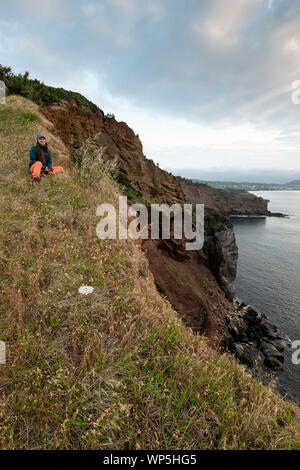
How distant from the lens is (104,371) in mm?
2188

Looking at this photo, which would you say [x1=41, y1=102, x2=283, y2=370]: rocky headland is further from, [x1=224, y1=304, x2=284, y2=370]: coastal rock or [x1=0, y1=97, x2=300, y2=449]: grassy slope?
[x1=0, y1=97, x2=300, y2=449]: grassy slope

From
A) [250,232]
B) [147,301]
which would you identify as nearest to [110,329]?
[147,301]

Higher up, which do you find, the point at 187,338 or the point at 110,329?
the point at 110,329

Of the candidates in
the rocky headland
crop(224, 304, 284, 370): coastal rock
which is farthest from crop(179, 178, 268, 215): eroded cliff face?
crop(224, 304, 284, 370): coastal rock

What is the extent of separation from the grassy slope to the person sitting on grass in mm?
2494

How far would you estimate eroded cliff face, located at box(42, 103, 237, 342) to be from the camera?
9461 millimetres

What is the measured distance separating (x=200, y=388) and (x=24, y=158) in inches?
322

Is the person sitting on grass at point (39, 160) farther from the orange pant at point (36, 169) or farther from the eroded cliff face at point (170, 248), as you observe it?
the eroded cliff face at point (170, 248)

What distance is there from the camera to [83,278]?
338 cm

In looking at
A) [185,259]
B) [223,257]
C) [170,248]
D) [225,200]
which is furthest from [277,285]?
[225,200]

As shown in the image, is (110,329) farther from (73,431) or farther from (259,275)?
(259,275)

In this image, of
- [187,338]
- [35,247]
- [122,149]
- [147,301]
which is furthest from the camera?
[122,149]

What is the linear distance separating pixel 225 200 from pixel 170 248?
323ft

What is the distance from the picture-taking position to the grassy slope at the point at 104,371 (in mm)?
1799
